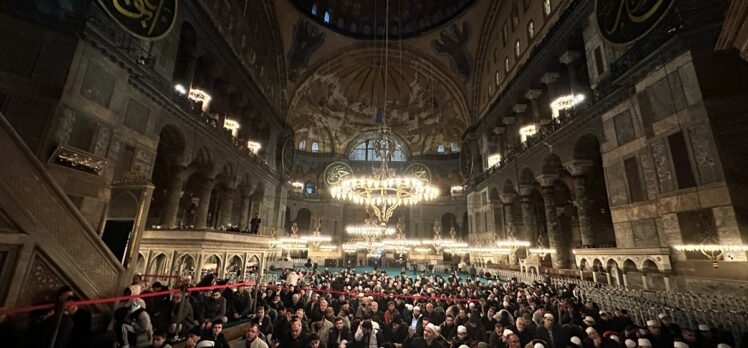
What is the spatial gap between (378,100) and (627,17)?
19715 millimetres

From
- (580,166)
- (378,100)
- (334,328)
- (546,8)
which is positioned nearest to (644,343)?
(334,328)

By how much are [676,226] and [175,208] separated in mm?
13517

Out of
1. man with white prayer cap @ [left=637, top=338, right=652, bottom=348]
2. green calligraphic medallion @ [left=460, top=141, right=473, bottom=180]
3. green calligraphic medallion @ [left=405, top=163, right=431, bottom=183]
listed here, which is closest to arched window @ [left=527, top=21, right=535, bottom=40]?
green calligraphic medallion @ [left=460, top=141, right=473, bottom=180]

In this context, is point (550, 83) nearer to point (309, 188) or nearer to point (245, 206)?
point (245, 206)

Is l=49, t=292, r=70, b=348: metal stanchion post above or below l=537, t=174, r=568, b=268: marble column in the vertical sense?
below

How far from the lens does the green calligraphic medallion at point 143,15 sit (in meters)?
6.46

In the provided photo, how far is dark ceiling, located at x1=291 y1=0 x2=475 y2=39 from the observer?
19188 millimetres

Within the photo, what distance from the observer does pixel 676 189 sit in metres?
6.16

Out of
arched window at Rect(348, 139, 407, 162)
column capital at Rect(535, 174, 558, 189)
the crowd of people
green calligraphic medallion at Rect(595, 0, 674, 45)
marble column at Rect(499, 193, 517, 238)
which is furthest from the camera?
arched window at Rect(348, 139, 407, 162)

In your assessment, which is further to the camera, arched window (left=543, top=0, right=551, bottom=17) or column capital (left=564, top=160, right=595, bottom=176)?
arched window (left=543, top=0, right=551, bottom=17)

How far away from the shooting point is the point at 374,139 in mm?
12562

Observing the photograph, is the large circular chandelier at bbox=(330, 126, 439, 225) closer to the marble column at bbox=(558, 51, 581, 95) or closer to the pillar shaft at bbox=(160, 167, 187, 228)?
the pillar shaft at bbox=(160, 167, 187, 228)

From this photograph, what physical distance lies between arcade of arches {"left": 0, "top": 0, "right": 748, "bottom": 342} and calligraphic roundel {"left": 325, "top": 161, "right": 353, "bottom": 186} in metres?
5.93

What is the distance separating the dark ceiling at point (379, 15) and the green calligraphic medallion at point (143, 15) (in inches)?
490
